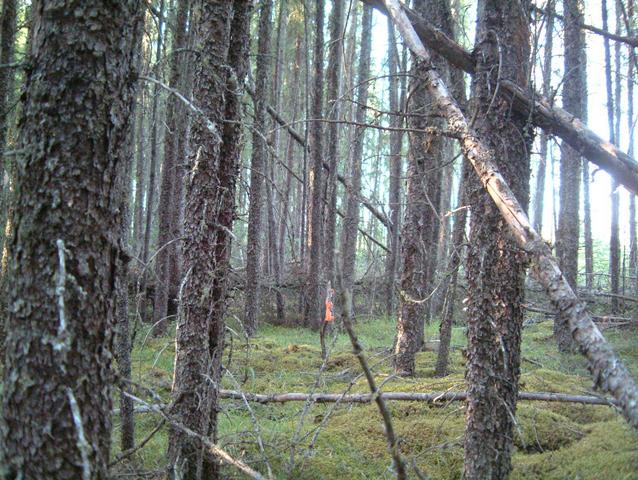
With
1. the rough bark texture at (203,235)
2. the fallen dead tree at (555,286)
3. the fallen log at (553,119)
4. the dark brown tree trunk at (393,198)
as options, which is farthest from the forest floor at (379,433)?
the dark brown tree trunk at (393,198)

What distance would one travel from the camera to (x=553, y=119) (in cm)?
336

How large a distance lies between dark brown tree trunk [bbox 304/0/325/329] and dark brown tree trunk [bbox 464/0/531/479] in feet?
29.6

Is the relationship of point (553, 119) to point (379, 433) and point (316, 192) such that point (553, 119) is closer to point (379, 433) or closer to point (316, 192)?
point (379, 433)

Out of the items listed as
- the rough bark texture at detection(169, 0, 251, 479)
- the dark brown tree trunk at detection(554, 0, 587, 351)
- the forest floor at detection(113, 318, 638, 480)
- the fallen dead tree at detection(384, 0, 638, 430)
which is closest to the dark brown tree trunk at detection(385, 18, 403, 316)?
the dark brown tree trunk at detection(554, 0, 587, 351)

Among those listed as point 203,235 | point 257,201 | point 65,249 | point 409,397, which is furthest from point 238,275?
point 257,201

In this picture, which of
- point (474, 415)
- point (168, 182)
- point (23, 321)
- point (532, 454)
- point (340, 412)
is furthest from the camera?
point (168, 182)

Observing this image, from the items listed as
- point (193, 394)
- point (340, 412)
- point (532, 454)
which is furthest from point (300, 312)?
point (193, 394)

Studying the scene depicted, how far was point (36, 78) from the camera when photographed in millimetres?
1990

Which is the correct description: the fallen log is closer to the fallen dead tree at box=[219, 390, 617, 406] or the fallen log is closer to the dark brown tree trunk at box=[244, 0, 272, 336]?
the fallen dead tree at box=[219, 390, 617, 406]

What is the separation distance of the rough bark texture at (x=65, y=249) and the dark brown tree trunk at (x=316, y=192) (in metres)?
10.7

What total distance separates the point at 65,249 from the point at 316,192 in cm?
1191

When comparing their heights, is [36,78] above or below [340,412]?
above

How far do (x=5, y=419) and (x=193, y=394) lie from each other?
6.11 feet

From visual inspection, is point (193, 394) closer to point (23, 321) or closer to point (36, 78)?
point (23, 321)
